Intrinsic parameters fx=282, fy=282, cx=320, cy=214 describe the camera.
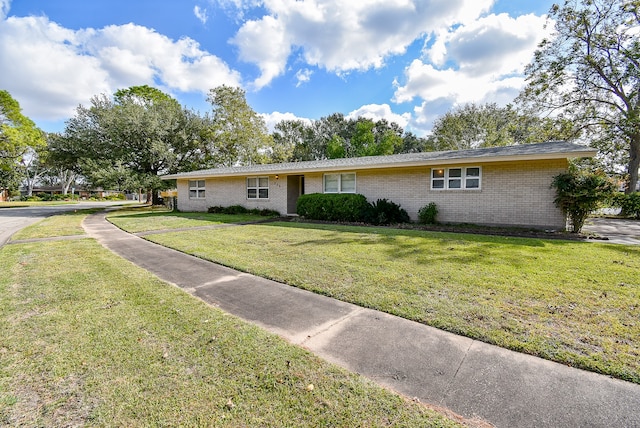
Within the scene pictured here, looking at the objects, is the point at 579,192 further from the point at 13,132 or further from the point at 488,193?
the point at 13,132

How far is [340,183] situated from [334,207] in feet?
5.62

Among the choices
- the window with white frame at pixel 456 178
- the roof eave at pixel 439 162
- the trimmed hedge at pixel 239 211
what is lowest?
the trimmed hedge at pixel 239 211

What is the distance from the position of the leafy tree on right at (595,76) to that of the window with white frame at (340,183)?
15.2 meters

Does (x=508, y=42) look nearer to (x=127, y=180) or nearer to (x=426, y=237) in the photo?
(x=426, y=237)

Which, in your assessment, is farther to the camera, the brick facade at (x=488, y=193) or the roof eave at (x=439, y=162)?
the brick facade at (x=488, y=193)

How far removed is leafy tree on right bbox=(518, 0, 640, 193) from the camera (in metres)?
16.6

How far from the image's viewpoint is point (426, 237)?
845 centimetres

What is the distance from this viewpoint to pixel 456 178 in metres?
11.3

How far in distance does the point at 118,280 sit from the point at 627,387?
622cm

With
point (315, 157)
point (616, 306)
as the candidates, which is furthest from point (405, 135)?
point (616, 306)

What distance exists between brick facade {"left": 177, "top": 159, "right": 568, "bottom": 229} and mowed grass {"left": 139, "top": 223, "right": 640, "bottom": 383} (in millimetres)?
2786

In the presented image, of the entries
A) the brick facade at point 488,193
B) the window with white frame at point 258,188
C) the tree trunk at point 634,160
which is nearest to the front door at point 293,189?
the window with white frame at point 258,188

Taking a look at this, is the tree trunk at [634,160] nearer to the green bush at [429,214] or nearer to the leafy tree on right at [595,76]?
the leafy tree on right at [595,76]

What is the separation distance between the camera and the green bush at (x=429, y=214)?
11398mm
